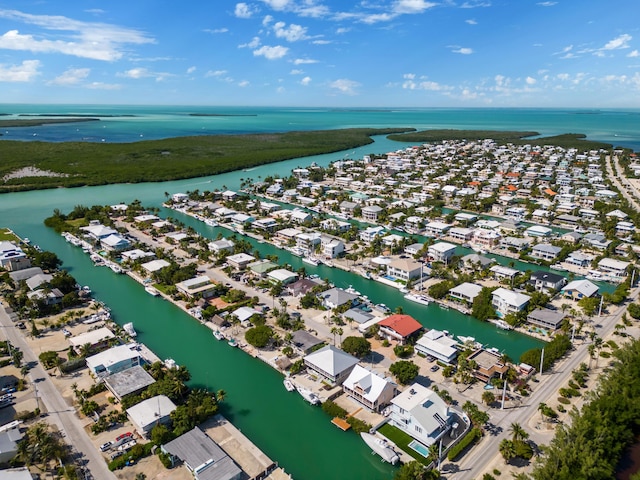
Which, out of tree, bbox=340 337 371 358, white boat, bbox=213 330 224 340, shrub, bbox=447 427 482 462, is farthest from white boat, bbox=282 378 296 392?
shrub, bbox=447 427 482 462

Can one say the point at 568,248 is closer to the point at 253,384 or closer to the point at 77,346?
the point at 253,384

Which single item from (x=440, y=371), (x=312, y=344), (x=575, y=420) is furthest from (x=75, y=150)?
(x=575, y=420)

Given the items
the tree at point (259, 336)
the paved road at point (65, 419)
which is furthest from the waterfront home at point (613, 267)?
the paved road at point (65, 419)

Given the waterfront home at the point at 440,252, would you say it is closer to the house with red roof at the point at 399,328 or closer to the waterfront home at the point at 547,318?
the waterfront home at the point at 547,318

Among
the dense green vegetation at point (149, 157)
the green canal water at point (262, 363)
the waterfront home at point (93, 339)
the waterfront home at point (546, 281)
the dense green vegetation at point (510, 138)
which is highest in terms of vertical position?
the dense green vegetation at point (510, 138)

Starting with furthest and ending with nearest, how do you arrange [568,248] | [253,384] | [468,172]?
[468,172], [568,248], [253,384]
